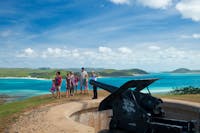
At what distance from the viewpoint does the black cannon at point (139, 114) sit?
825 centimetres

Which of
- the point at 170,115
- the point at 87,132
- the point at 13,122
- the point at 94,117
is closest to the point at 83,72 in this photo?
the point at 94,117

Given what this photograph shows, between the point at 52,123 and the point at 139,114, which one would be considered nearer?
the point at 139,114

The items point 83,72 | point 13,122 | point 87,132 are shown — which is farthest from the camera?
point 83,72

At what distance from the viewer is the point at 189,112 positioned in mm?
11680

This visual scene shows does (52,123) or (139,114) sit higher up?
(139,114)

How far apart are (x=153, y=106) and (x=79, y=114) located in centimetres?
393

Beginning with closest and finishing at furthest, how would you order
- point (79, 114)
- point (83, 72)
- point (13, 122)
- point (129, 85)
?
point (129, 85), point (13, 122), point (79, 114), point (83, 72)

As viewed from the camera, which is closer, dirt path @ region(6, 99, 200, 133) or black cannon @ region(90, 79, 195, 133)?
dirt path @ region(6, 99, 200, 133)

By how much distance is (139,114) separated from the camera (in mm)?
8430

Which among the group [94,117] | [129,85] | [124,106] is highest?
[129,85]

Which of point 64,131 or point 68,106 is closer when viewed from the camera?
point 64,131

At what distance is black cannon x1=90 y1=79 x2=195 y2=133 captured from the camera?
8250 mm

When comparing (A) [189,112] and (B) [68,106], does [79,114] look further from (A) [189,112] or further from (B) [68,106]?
(A) [189,112]

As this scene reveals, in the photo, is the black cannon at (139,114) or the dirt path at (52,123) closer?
the dirt path at (52,123)
